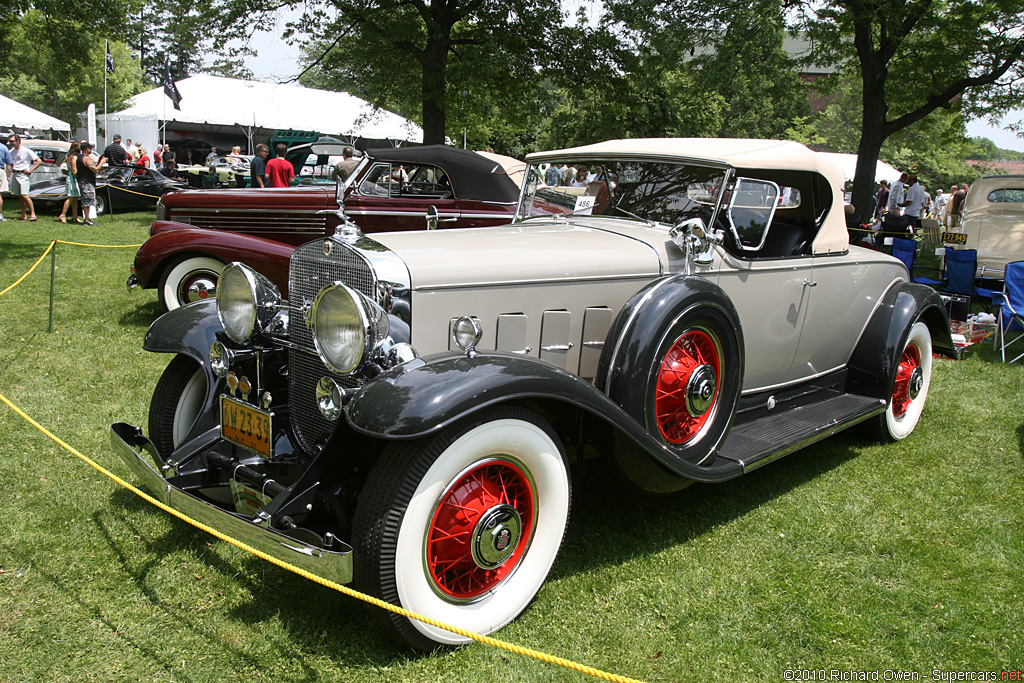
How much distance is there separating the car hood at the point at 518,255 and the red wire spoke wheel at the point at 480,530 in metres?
0.83

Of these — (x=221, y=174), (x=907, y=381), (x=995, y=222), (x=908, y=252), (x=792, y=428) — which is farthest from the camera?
(x=221, y=174)

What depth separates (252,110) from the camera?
2650cm

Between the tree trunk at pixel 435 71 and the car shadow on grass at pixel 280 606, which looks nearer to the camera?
the car shadow on grass at pixel 280 606

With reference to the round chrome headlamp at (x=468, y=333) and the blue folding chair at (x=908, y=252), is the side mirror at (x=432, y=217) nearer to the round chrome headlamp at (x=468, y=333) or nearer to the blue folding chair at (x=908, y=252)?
the round chrome headlamp at (x=468, y=333)

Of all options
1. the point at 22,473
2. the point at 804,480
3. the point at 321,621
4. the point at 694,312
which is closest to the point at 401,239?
the point at 694,312

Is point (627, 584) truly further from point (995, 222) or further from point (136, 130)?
point (136, 130)

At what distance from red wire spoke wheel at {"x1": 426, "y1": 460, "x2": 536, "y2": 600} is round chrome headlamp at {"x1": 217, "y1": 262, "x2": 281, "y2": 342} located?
51.4 inches

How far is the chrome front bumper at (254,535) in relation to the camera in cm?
243

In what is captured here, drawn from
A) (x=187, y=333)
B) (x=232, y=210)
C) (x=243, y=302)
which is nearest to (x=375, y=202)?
(x=232, y=210)

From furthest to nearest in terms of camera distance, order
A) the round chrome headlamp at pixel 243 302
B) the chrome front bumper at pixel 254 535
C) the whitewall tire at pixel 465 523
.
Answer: the round chrome headlamp at pixel 243 302 → the whitewall tire at pixel 465 523 → the chrome front bumper at pixel 254 535

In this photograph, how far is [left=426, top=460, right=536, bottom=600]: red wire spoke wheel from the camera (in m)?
2.74

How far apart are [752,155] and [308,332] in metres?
2.56

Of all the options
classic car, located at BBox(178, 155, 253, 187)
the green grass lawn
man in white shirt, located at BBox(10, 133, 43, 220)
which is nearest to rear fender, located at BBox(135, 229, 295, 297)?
the green grass lawn

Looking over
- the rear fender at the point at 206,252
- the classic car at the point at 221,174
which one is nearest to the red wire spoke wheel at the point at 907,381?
the rear fender at the point at 206,252
